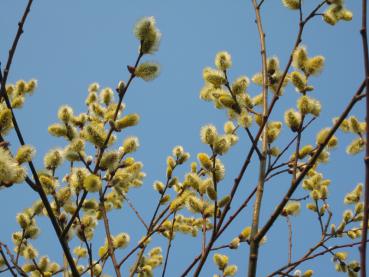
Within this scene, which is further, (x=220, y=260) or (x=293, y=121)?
(x=220, y=260)

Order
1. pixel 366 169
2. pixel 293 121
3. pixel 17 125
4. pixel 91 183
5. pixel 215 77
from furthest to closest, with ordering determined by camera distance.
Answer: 1. pixel 215 77
2. pixel 293 121
3. pixel 91 183
4. pixel 17 125
5. pixel 366 169

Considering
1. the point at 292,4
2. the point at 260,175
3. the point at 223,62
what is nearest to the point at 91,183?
the point at 260,175

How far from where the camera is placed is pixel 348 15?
284 centimetres

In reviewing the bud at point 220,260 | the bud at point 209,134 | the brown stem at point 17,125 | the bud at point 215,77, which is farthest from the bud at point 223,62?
the bud at point 220,260

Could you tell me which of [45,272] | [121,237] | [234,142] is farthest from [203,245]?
[45,272]

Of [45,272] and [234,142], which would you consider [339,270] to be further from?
[45,272]

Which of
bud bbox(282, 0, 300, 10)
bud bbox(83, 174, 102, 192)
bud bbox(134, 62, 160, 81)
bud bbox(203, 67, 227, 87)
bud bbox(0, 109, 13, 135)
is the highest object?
bud bbox(282, 0, 300, 10)

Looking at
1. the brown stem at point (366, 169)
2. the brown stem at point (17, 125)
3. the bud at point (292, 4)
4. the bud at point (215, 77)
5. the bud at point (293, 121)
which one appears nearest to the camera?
the brown stem at point (366, 169)

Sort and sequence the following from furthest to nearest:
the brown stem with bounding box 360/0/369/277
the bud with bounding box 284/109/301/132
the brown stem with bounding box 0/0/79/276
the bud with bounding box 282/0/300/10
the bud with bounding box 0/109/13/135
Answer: the bud with bounding box 282/0/300/10, the bud with bounding box 284/109/301/132, the brown stem with bounding box 0/0/79/276, the bud with bounding box 0/109/13/135, the brown stem with bounding box 360/0/369/277

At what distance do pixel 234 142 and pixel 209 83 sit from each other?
0.56 metres

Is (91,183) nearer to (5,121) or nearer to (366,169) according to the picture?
(5,121)

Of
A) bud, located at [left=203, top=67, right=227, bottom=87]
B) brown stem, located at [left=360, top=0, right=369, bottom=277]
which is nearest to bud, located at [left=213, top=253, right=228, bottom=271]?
bud, located at [left=203, top=67, right=227, bottom=87]

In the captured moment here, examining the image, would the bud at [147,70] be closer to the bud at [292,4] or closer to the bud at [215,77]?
the bud at [215,77]

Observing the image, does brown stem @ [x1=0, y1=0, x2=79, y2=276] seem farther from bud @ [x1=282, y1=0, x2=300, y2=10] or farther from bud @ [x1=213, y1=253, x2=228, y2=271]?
bud @ [x1=282, y1=0, x2=300, y2=10]
